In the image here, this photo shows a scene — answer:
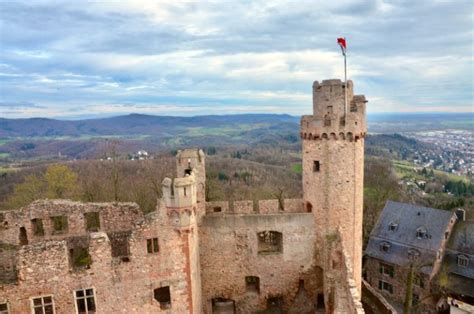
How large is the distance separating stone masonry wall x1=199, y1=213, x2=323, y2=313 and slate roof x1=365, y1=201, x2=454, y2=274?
16.4m

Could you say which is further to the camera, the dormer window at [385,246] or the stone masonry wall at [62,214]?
the dormer window at [385,246]

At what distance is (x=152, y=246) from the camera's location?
613 inches

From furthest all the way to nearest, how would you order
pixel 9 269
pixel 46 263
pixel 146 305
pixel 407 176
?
pixel 407 176 < pixel 9 269 < pixel 146 305 < pixel 46 263

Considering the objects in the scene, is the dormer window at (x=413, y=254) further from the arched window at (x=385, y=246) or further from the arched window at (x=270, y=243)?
the arched window at (x=270, y=243)

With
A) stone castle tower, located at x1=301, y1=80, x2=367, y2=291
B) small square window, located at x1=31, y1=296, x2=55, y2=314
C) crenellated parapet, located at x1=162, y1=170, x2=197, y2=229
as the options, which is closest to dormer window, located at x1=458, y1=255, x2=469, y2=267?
stone castle tower, located at x1=301, y1=80, x2=367, y2=291

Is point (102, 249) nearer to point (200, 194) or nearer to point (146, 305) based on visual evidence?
point (146, 305)

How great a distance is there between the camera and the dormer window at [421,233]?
31.9 m

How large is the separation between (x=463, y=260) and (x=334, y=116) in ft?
70.2

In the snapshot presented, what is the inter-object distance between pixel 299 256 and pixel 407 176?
228 feet

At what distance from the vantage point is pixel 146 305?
15.6 m

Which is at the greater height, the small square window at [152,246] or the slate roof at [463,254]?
the small square window at [152,246]

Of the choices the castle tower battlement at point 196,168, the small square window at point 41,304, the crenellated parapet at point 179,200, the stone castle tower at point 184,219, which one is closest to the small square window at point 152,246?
the stone castle tower at point 184,219

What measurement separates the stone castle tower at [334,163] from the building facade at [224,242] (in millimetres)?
50

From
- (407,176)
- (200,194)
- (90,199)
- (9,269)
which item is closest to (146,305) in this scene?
(200,194)
